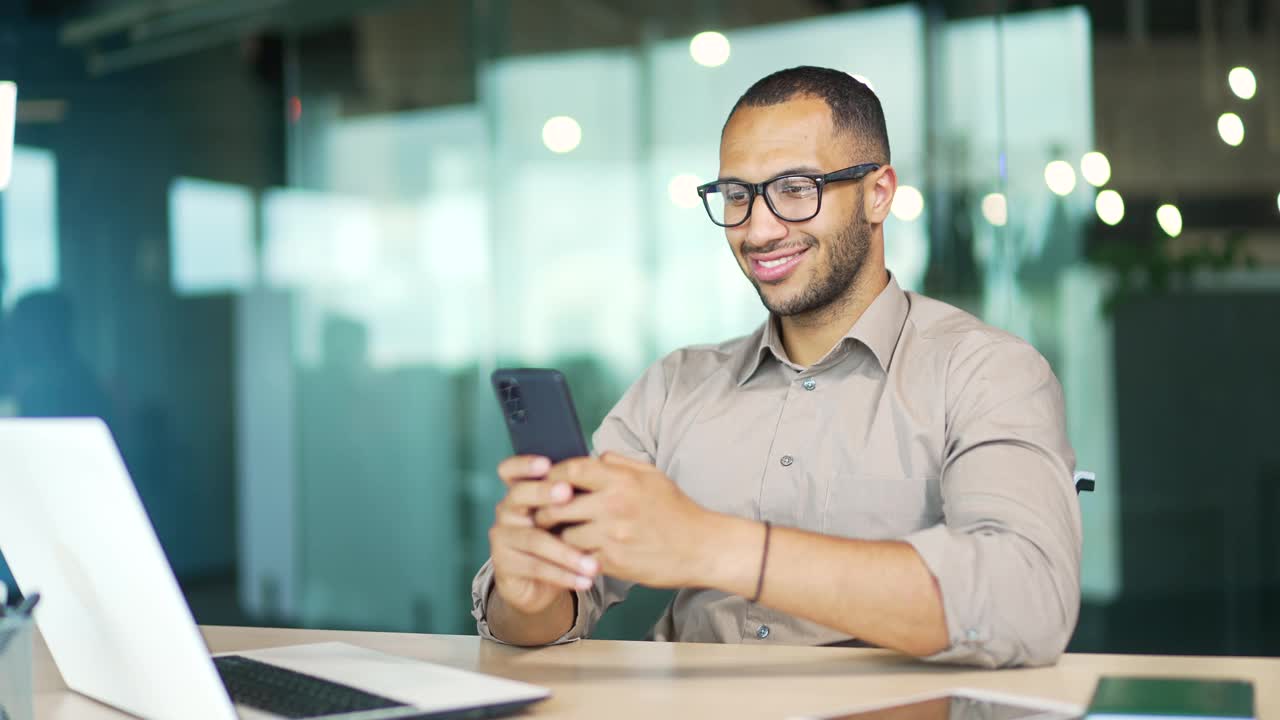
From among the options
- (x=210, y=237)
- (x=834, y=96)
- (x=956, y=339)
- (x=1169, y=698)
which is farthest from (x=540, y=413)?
(x=210, y=237)

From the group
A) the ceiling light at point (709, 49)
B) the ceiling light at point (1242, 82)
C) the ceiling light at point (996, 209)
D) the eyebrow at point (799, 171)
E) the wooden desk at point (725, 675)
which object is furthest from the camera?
the ceiling light at point (709, 49)

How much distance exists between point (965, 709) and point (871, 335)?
0.78m

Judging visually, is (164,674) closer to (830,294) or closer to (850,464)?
(850,464)

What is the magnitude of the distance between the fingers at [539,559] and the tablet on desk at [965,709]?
0.27 metres

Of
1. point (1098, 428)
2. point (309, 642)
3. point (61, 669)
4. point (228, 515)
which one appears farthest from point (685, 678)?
point (228, 515)

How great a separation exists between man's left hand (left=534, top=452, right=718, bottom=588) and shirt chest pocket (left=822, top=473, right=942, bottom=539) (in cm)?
56

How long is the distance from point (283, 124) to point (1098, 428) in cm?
321

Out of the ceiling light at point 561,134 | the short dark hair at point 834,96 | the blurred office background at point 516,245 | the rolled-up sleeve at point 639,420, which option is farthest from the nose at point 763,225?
the ceiling light at point 561,134

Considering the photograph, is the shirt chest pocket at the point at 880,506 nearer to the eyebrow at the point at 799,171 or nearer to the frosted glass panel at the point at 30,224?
the eyebrow at the point at 799,171

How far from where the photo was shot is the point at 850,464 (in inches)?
71.2

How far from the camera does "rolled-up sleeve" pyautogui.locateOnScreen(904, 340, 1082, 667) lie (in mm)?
1326

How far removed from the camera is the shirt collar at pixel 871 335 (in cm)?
185

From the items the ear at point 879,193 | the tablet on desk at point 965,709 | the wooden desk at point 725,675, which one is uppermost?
the ear at point 879,193

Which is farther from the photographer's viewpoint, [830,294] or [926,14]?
[926,14]
